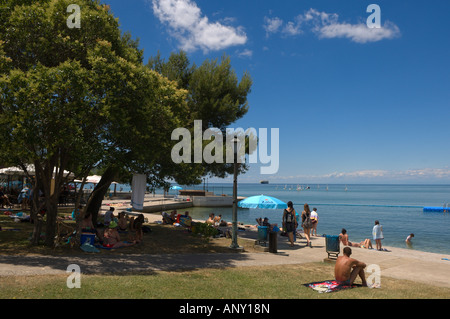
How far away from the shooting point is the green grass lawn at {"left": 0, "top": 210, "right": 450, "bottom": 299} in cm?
621

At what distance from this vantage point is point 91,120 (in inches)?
392

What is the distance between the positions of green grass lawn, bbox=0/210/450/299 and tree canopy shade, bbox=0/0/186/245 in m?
3.53

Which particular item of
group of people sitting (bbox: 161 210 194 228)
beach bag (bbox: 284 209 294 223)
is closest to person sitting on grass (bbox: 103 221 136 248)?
group of people sitting (bbox: 161 210 194 228)

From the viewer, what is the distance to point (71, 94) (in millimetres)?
9391

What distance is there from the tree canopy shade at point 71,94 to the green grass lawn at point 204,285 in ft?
11.6

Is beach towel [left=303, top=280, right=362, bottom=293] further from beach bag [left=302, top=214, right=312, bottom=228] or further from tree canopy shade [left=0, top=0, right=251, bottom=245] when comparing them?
beach bag [left=302, top=214, right=312, bottom=228]

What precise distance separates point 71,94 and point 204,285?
6.64m

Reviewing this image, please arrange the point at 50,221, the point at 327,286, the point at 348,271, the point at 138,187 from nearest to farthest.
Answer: the point at 327,286, the point at 348,271, the point at 50,221, the point at 138,187

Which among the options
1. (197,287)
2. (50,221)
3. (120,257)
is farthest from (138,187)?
(197,287)

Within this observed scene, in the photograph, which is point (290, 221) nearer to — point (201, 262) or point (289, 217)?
point (289, 217)
